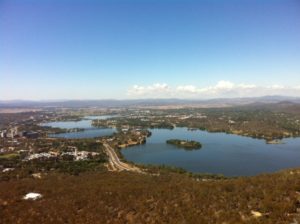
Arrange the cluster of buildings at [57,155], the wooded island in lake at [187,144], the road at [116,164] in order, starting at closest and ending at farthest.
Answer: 1. the road at [116,164]
2. the cluster of buildings at [57,155]
3. the wooded island in lake at [187,144]

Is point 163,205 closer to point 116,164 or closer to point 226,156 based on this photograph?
point 116,164

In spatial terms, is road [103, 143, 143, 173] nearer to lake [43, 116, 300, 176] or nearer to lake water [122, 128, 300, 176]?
lake [43, 116, 300, 176]

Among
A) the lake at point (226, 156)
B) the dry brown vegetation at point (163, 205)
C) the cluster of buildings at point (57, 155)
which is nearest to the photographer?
the dry brown vegetation at point (163, 205)

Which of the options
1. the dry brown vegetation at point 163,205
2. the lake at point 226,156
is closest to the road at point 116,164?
the lake at point 226,156

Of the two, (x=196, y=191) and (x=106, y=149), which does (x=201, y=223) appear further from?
(x=106, y=149)

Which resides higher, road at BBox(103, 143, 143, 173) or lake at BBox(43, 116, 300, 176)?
road at BBox(103, 143, 143, 173)

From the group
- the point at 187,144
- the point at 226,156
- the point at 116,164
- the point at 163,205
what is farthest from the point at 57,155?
the point at 163,205

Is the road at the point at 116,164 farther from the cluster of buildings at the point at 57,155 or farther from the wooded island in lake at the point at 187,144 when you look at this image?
the wooded island in lake at the point at 187,144

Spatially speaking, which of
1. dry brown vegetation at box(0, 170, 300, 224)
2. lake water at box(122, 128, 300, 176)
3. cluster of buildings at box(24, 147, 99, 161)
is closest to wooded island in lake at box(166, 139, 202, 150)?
lake water at box(122, 128, 300, 176)
